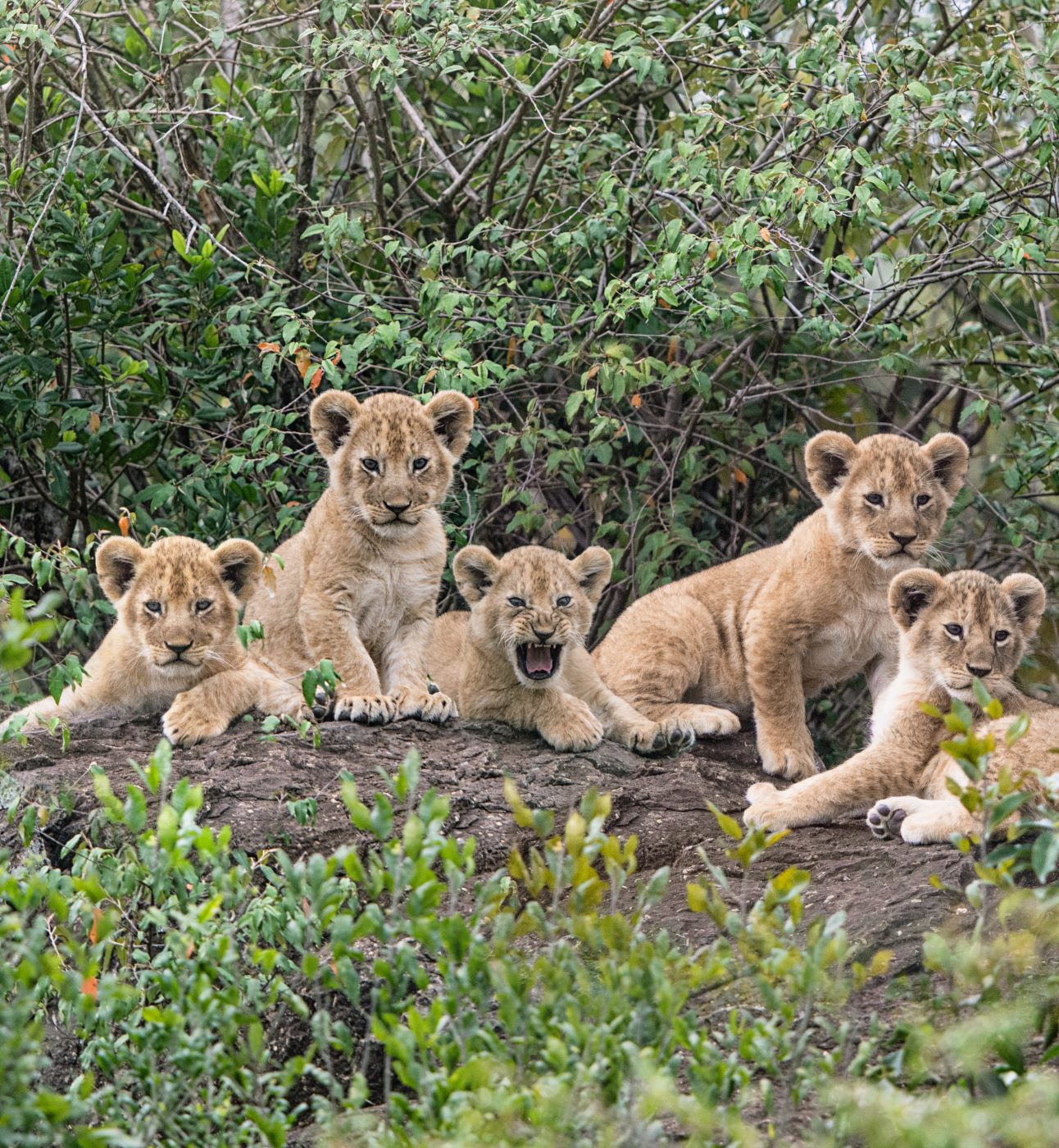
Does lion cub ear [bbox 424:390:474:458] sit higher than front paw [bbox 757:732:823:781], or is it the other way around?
lion cub ear [bbox 424:390:474:458]

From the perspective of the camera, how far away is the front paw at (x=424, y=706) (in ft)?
22.2

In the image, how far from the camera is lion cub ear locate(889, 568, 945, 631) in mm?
6395

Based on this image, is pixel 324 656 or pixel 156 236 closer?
pixel 324 656

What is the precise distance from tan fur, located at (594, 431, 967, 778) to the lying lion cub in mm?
749

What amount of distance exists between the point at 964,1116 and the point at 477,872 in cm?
316

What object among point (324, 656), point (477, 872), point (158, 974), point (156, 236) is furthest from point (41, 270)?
point (158, 974)

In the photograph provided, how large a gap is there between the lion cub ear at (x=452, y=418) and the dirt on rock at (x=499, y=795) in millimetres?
1243

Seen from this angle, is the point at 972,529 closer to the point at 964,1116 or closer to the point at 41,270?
the point at 41,270

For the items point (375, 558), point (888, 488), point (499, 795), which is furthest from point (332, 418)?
point (888, 488)

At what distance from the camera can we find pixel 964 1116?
2.86 m

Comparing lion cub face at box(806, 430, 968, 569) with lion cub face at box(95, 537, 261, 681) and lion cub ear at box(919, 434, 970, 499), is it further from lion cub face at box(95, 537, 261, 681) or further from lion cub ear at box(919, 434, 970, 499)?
lion cub face at box(95, 537, 261, 681)

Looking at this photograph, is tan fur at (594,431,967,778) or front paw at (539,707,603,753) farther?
tan fur at (594,431,967,778)

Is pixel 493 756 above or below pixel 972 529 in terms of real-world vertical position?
below

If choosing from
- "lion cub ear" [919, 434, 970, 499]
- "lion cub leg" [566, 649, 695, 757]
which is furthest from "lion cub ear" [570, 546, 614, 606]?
"lion cub ear" [919, 434, 970, 499]
